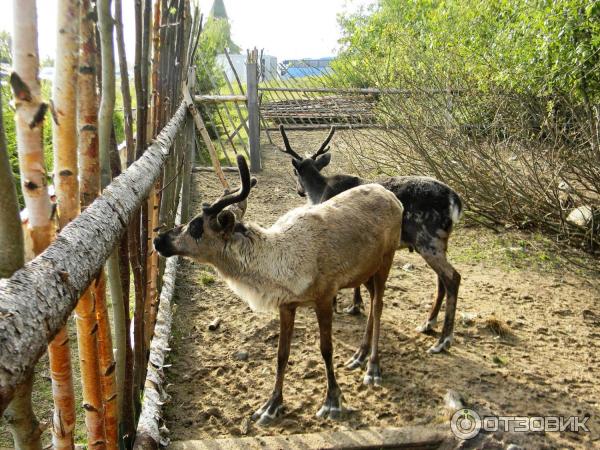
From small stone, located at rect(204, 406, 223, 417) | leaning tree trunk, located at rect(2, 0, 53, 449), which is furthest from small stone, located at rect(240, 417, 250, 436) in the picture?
leaning tree trunk, located at rect(2, 0, 53, 449)

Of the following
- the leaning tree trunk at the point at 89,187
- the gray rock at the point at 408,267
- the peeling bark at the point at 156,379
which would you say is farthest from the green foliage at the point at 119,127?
the leaning tree trunk at the point at 89,187

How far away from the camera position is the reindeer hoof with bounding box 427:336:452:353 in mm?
4758

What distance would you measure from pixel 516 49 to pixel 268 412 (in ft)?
19.6

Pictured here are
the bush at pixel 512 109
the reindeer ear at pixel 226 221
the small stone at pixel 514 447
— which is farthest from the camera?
the bush at pixel 512 109

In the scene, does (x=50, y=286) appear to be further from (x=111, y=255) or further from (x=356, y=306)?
(x=356, y=306)

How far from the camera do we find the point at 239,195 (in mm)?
3828

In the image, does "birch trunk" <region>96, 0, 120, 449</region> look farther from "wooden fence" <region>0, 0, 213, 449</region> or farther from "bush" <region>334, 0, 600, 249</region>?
"bush" <region>334, 0, 600, 249</region>

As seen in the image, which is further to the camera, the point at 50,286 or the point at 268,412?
the point at 268,412

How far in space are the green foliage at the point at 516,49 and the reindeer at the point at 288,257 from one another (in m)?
3.87

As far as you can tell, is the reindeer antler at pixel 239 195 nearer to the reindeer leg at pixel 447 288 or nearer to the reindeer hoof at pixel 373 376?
the reindeer hoof at pixel 373 376

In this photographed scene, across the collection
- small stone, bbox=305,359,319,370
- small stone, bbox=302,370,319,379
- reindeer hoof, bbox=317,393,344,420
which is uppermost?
reindeer hoof, bbox=317,393,344,420

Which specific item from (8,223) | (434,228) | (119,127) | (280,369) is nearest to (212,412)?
(280,369)

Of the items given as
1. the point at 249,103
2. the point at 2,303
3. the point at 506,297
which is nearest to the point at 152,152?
the point at 2,303

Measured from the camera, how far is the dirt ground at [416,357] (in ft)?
12.7
